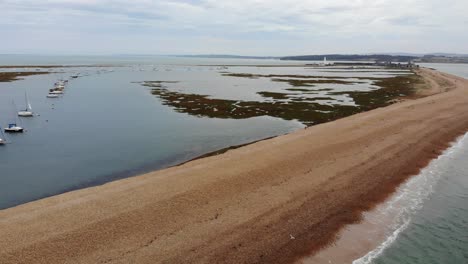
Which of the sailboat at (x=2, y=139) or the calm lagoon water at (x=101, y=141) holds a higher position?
the sailboat at (x=2, y=139)

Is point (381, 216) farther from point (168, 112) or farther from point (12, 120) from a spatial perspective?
point (12, 120)

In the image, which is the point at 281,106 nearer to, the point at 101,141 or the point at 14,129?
the point at 101,141

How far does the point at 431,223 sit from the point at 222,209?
10.0 m

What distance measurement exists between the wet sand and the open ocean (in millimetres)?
1423

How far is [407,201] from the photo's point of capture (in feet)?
68.9

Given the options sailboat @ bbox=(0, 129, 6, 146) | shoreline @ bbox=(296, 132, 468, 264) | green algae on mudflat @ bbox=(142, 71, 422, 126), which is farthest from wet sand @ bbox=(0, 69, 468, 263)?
sailboat @ bbox=(0, 129, 6, 146)

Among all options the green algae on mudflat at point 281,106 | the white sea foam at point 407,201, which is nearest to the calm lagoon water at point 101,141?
the green algae on mudflat at point 281,106

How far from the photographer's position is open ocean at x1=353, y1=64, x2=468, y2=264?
49.4ft

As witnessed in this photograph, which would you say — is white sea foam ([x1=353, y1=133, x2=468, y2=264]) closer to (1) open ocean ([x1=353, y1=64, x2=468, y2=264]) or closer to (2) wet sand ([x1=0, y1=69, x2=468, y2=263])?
(1) open ocean ([x1=353, y1=64, x2=468, y2=264])

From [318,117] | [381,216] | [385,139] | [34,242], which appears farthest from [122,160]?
[318,117]

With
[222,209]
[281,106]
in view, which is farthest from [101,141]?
[281,106]

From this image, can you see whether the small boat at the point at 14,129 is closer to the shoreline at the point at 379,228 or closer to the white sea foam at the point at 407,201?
the shoreline at the point at 379,228

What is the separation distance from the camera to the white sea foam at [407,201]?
16031 millimetres

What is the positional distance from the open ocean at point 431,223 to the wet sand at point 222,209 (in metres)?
1.42
